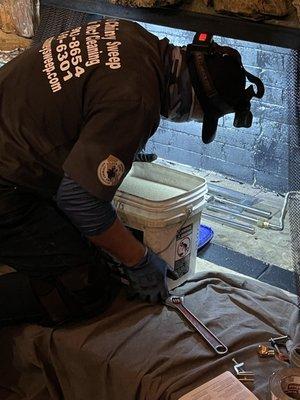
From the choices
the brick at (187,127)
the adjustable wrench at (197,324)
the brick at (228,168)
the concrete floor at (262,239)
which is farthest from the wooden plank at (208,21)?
the brick at (228,168)

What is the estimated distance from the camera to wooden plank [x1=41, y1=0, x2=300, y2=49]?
1.72 metres

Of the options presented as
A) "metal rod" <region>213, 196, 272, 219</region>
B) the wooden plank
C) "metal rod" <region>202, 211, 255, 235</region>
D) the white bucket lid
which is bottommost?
"metal rod" <region>202, 211, 255, 235</region>

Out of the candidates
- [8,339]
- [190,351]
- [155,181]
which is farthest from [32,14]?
[190,351]

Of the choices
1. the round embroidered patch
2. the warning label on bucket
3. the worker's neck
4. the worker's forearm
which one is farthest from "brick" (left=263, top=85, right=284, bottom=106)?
the round embroidered patch

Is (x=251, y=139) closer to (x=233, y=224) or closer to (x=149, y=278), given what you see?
(x=233, y=224)

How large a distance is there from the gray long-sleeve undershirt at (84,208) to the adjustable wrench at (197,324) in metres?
0.40

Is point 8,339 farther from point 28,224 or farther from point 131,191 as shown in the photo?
point 131,191

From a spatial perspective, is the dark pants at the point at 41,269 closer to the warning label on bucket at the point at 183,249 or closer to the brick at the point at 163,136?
the warning label on bucket at the point at 183,249

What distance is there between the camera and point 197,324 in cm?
170

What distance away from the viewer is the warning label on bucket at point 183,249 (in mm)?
1855

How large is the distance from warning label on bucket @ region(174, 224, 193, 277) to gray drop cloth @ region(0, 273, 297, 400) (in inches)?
3.1

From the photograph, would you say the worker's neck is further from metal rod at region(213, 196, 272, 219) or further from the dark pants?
metal rod at region(213, 196, 272, 219)

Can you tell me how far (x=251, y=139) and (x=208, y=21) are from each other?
3.62ft

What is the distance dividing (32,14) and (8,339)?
Result: 4.65 ft
